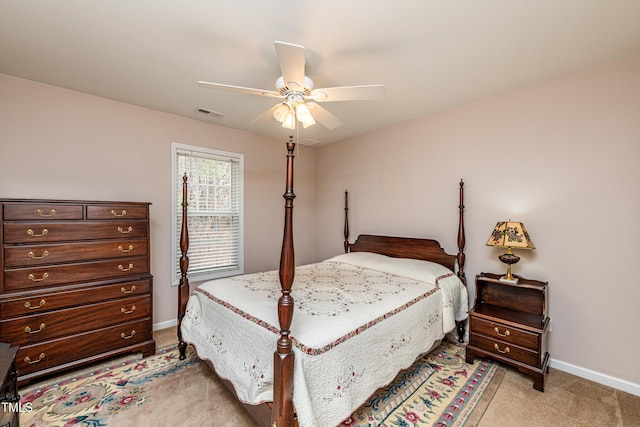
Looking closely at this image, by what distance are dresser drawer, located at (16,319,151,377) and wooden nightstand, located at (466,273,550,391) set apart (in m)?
3.15

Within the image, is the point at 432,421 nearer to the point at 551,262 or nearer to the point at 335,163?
the point at 551,262

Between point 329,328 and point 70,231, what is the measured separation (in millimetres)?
2340

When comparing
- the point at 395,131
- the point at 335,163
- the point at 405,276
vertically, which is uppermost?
the point at 395,131

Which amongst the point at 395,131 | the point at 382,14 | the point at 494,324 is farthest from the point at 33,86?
the point at 494,324

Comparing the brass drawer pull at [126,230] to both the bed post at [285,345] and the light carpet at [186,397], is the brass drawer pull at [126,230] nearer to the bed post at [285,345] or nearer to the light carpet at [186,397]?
the light carpet at [186,397]

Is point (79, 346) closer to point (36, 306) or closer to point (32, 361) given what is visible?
point (32, 361)

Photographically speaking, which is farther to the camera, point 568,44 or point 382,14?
point 568,44

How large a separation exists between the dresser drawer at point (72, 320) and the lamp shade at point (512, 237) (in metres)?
3.35

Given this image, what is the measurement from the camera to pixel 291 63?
1.68 metres

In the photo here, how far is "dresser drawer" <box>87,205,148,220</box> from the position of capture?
2.48 m

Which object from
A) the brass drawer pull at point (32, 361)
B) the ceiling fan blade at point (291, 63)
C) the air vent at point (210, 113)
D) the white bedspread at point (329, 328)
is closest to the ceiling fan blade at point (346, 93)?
the ceiling fan blade at point (291, 63)

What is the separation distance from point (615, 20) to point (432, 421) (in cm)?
284

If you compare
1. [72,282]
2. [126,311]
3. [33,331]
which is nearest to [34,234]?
[72,282]

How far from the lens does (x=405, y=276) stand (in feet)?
9.49
